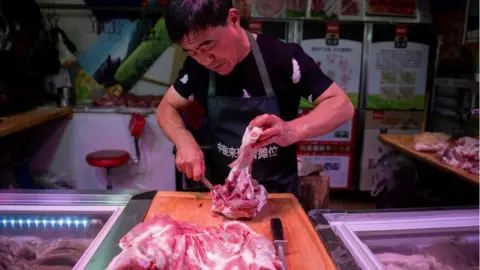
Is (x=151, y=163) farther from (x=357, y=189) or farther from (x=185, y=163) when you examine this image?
(x=185, y=163)

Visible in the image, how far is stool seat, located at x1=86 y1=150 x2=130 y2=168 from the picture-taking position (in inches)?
172

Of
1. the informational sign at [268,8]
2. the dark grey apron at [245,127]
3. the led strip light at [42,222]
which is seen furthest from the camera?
the informational sign at [268,8]

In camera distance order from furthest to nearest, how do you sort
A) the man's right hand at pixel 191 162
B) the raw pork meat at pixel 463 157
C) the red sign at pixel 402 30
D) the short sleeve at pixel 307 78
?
1. the red sign at pixel 402 30
2. the raw pork meat at pixel 463 157
3. the short sleeve at pixel 307 78
4. the man's right hand at pixel 191 162

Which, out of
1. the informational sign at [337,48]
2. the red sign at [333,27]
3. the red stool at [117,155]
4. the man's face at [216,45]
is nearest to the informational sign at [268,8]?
the informational sign at [337,48]

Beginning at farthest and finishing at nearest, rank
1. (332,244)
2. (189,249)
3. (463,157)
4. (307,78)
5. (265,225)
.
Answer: (463,157)
(307,78)
(265,225)
(332,244)
(189,249)

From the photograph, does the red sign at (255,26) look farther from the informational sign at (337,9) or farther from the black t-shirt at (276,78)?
the black t-shirt at (276,78)

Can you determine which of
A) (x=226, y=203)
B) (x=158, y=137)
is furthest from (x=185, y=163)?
(x=158, y=137)

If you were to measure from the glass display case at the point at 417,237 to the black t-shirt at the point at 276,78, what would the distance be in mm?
652

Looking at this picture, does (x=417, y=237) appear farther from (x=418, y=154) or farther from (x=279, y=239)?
(x=418, y=154)

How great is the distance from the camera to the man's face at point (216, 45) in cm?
166

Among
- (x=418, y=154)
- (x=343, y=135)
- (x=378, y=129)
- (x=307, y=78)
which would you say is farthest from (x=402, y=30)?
(x=307, y=78)

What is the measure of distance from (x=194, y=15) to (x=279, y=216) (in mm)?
948

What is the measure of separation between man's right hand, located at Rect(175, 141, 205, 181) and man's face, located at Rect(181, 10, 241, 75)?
17.2 inches

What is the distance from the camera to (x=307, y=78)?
1.94m
